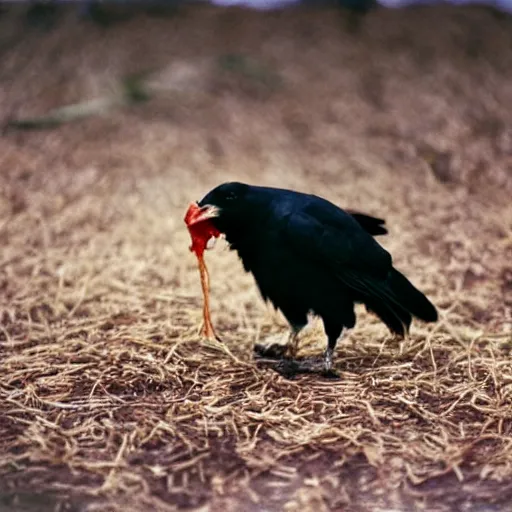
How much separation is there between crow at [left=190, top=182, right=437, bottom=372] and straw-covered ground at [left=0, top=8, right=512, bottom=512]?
29 centimetres

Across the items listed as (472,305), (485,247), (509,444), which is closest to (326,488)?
(509,444)

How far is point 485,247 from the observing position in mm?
4961

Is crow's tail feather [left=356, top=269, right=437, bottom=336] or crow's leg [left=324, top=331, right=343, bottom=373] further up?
crow's tail feather [left=356, top=269, right=437, bottom=336]

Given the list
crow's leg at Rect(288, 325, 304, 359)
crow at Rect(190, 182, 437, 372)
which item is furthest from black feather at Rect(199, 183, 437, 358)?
crow's leg at Rect(288, 325, 304, 359)

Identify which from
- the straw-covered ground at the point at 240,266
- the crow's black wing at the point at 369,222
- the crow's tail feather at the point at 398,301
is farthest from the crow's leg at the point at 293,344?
the crow's black wing at the point at 369,222

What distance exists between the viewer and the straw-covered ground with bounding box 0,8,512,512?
266 cm

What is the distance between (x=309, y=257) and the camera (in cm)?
329

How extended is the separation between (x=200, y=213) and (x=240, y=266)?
159cm

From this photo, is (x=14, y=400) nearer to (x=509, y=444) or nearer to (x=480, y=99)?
(x=509, y=444)

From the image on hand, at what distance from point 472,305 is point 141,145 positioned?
11.4ft

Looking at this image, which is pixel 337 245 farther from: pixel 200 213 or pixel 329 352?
pixel 200 213

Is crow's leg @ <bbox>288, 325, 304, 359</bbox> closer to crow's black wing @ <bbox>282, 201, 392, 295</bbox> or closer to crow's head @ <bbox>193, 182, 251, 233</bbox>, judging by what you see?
crow's black wing @ <bbox>282, 201, 392, 295</bbox>

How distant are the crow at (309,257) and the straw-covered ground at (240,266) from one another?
29cm

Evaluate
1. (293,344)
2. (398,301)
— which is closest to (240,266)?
(293,344)
